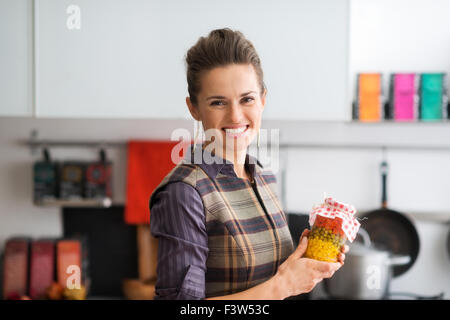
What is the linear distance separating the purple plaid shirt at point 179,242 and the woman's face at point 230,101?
3.3 inches

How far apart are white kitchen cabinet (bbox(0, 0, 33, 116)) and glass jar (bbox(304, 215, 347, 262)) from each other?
684mm

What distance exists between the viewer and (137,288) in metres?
1.08

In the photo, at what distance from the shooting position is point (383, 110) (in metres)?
0.98

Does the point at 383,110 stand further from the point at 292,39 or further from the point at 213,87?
the point at 213,87

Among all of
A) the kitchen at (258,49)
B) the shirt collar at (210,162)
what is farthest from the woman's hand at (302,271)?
the kitchen at (258,49)

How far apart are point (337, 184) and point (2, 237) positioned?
3.00 ft

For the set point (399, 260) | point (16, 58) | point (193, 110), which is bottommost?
point (399, 260)

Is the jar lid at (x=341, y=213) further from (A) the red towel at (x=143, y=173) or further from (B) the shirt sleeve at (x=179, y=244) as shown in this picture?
(A) the red towel at (x=143, y=173)

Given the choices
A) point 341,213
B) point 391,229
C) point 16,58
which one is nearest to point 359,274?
point 391,229

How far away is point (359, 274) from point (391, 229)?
33 cm

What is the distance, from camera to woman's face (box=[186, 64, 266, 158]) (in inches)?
17.8

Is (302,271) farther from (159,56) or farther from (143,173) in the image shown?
(143,173)

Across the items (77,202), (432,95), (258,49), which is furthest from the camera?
(77,202)

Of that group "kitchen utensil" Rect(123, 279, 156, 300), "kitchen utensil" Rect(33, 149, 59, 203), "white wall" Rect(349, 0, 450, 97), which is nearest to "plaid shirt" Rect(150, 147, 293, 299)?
"white wall" Rect(349, 0, 450, 97)
